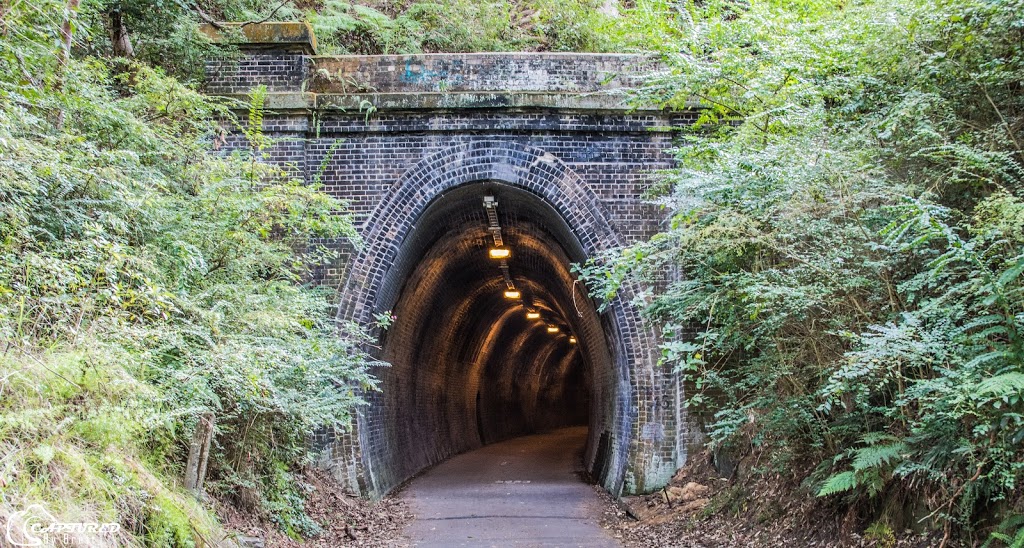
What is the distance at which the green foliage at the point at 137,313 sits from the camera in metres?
5.06

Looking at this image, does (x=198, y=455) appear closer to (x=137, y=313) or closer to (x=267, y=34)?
(x=137, y=313)

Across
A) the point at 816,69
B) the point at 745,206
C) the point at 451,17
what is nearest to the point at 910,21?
the point at 816,69

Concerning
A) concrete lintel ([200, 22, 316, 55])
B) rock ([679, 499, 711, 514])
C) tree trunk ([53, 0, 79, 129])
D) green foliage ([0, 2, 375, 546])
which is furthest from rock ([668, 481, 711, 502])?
concrete lintel ([200, 22, 316, 55])

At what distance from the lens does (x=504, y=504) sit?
38.8ft

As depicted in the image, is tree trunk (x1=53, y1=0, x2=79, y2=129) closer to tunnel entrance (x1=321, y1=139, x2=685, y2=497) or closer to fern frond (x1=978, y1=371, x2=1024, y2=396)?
tunnel entrance (x1=321, y1=139, x2=685, y2=497)

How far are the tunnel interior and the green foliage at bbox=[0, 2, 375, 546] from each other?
3414mm

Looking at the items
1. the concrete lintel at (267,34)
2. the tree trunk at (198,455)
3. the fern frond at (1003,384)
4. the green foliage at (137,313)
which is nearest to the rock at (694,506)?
the green foliage at (137,313)

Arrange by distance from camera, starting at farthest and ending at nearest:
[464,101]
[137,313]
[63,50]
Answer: [464,101]
[63,50]
[137,313]

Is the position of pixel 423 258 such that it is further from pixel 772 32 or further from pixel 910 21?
pixel 910 21

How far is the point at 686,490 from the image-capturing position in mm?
10656

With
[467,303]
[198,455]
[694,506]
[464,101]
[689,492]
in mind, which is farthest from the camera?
[467,303]

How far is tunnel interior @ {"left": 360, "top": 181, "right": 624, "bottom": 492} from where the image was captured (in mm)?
13023

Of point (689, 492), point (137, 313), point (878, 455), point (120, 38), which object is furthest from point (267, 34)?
point (878, 455)

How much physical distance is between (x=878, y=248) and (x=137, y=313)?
607 cm
